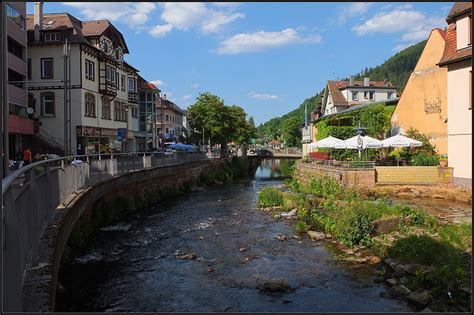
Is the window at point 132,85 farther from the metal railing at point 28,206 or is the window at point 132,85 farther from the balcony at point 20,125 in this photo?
the metal railing at point 28,206

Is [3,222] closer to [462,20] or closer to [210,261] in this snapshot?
[210,261]

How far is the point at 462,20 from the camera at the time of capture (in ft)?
86.9

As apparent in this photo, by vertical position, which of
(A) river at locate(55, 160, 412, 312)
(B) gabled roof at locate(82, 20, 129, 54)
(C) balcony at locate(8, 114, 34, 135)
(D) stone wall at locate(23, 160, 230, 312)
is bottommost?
(A) river at locate(55, 160, 412, 312)

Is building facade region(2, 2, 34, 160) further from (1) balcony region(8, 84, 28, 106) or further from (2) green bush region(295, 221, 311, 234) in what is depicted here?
(2) green bush region(295, 221, 311, 234)

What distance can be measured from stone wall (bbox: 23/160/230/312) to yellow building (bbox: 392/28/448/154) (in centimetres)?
2142

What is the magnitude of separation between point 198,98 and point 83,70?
88.5 ft

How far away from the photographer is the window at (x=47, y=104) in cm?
4091

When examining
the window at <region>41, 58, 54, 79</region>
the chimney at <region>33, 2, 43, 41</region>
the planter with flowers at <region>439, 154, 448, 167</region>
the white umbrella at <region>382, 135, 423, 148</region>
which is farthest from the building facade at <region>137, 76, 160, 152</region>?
the planter with flowers at <region>439, 154, 448, 167</region>

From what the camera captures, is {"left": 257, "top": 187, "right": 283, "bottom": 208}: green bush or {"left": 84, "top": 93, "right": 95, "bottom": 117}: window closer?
{"left": 257, "top": 187, "right": 283, "bottom": 208}: green bush

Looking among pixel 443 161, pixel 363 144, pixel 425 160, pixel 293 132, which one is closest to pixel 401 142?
pixel 425 160

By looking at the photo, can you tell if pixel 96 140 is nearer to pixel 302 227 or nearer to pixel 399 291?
pixel 302 227

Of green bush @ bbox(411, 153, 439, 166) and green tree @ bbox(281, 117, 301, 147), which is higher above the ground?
green tree @ bbox(281, 117, 301, 147)

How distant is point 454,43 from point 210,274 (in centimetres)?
2295

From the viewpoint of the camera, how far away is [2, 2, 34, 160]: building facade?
3562 cm
